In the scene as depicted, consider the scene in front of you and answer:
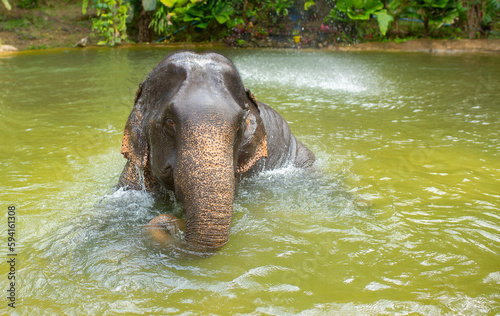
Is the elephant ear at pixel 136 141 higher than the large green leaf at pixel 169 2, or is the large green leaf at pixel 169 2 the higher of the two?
the large green leaf at pixel 169 2

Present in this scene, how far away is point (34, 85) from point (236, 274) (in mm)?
8529

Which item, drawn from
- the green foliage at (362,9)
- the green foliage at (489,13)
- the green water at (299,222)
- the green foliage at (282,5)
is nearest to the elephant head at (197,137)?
the green water at (299,222)

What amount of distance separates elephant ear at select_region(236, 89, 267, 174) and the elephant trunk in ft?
2.24

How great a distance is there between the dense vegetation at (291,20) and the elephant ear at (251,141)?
47.2 feet

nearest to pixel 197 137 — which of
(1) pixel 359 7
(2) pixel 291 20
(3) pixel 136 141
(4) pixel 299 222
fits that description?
(3) pixel 136 141

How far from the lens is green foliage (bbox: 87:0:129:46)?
17.8 m

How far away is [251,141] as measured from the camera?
3336 mm

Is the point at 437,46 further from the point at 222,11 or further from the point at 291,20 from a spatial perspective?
the point at 222,11

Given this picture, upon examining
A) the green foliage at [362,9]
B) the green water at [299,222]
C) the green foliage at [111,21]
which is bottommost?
the green water at [299,222]

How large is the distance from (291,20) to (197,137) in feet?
63.4

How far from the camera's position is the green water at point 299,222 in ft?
7.87

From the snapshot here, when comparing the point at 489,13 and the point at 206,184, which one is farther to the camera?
the point at 489,13

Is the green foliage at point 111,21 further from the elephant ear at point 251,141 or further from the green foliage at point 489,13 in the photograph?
the elephant ear at point 251,141

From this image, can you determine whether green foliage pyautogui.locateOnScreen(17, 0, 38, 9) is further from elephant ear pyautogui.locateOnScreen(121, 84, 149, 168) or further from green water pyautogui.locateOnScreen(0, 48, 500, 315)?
elephant ear pyautogui.locateOnScreen(121, 84, 149, 168)
